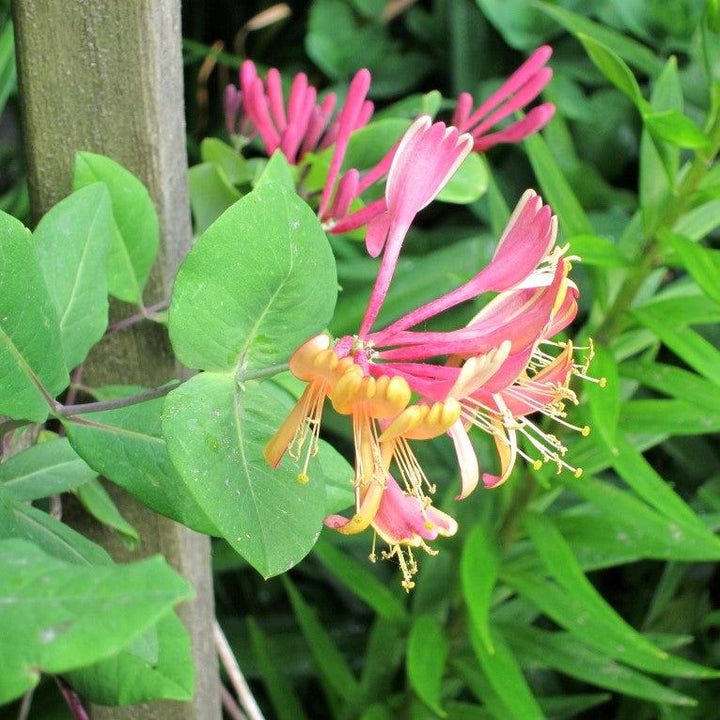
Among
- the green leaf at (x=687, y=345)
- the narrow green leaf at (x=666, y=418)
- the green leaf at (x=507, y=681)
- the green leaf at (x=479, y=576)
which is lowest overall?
the green leaf at (x=507, y=681)

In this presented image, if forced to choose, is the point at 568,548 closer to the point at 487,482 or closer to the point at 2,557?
the point at 487,482

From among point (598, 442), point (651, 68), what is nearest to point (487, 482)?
point (598, 442)

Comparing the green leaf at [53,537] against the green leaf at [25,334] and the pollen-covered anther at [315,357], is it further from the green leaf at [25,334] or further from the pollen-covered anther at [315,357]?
the pollen-covered anther at [315,357]

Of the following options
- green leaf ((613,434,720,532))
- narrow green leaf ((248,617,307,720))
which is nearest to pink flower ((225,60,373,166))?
green leaf ((613,434,720,532))

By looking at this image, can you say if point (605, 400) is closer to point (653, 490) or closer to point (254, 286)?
point (653, 490)

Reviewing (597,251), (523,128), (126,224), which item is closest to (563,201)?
(597,251)

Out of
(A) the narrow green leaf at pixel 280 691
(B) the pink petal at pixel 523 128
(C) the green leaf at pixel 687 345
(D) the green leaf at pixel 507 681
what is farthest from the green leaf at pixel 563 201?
(A) the narrow green leaf at pixel 280 691
